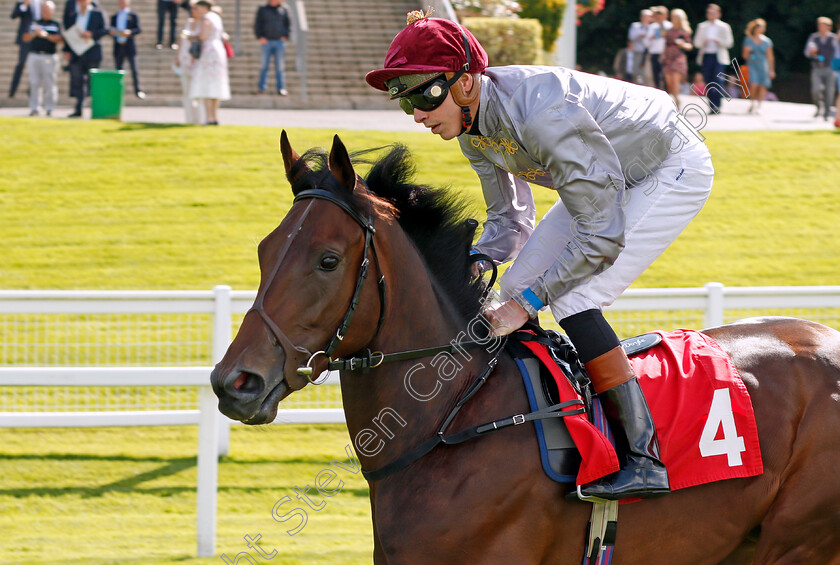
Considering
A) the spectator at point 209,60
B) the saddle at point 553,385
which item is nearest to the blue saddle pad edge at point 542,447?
the saddle at point 553,385

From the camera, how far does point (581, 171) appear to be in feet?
8.98

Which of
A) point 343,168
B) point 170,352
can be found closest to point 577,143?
point 343,168

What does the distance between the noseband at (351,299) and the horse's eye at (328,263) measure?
87 millimetres

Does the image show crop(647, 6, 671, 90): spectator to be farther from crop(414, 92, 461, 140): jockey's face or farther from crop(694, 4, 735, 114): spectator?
crop(414, 92, 461, 140): jockey's face

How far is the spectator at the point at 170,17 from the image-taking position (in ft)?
57.2

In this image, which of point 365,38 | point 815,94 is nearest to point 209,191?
point 365,38

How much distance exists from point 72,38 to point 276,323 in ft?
43.7

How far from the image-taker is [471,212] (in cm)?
305

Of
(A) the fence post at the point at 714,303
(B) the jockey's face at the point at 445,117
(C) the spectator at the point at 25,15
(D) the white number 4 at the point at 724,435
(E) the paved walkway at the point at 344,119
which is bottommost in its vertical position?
(E) the paved walkway at the point at 344,119

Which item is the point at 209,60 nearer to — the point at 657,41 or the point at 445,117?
the point at 657,41

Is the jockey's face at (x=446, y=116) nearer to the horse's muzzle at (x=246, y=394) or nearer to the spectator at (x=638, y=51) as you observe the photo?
the horse's muzzle at (x=246, y=394)

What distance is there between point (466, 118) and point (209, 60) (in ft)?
34.1

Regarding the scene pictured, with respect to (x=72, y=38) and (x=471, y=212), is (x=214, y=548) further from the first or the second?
(x=72, y=38)

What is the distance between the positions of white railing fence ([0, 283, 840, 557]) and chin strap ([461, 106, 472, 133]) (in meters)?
2.39
